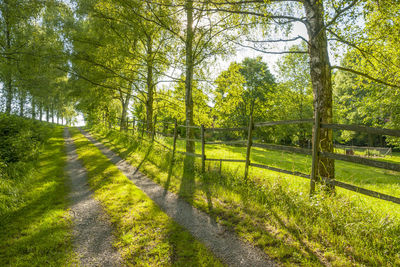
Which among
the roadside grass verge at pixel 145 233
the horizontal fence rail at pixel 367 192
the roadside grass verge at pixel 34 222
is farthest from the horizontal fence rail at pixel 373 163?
the roadside grass verge at pixel 34 222

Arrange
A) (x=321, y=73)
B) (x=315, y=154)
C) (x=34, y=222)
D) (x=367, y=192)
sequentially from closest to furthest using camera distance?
(x=367, y=192), (x=34, y=222), (x=315, y=154), (x=321, y=73)

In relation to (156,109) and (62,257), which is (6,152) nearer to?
(62,257)

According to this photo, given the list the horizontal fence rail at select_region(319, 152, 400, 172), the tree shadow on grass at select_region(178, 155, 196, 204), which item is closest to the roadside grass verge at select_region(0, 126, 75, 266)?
the tree shadow on grass at select_region(178, 155, 196, 204)

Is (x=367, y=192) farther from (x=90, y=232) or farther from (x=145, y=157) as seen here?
(x=145, y=157)

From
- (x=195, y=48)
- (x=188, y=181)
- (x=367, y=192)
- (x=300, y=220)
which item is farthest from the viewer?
(x=195, y=48)

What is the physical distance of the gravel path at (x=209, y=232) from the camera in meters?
2.96

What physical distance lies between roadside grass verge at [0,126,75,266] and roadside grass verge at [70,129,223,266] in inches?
34.2

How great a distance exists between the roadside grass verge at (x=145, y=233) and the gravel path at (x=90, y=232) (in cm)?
15

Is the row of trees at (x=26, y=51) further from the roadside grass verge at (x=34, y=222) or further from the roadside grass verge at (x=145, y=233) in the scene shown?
the roadside grass verge at (x=145, y=233)

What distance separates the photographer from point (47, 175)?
23.3 feet

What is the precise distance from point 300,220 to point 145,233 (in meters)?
3.14

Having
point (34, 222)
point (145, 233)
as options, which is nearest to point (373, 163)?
point (145, 233)

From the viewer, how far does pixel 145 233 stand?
367 cm

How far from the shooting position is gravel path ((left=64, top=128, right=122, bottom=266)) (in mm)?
3021
